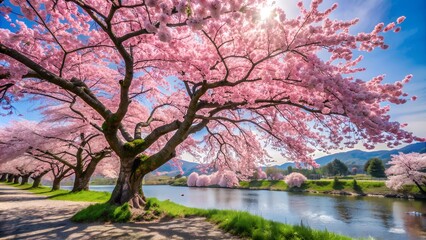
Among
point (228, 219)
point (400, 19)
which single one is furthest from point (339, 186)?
point (400, 19)

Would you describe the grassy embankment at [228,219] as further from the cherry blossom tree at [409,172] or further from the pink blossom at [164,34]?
the cherry blossom tree at [409,172]

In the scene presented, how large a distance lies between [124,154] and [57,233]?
3472 mm

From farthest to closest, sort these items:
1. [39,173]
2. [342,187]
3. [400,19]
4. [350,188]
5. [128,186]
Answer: [342,187] < [350,188] < [39,173] < [128,186] < [400,19]

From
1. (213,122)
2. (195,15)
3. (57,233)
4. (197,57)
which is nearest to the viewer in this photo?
(195,15)

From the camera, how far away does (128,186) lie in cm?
936

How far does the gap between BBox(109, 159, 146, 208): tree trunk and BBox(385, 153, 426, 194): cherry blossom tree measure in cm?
4527

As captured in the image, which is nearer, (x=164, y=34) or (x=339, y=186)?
(x=164, y=34)

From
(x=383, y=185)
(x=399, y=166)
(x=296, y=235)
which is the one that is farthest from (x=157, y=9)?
(x=383, y=185)

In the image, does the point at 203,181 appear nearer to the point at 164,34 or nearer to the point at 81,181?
the point at 81,181

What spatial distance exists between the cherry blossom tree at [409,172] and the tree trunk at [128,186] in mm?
45268

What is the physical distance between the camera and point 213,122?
14.0 m

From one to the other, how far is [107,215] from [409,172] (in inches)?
1875

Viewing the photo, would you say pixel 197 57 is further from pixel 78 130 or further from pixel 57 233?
pixel 78 130

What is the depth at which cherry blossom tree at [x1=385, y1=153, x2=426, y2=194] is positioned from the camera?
3736 cm
